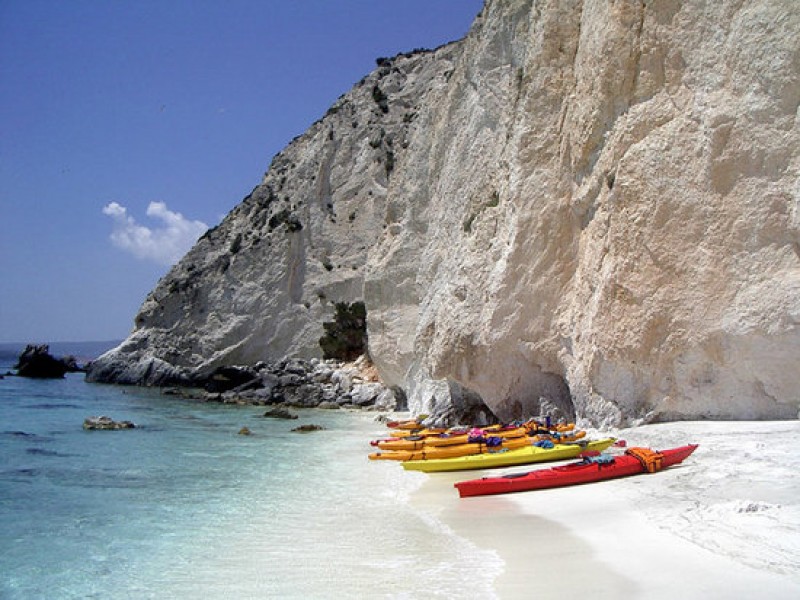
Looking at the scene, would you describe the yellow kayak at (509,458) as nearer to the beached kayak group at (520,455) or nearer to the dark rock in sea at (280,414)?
the beached kayak group at (520,455)

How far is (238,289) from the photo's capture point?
43250mm

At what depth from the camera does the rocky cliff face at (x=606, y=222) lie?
500 inches

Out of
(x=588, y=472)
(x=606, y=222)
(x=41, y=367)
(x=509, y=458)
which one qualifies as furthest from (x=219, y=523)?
(x=41, y=367)

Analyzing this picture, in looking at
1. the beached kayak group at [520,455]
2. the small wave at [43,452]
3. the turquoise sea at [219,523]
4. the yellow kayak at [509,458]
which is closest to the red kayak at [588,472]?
the beached kayak group at [520,455]

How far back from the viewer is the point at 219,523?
10.5 metres

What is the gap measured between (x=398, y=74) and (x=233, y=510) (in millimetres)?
39856

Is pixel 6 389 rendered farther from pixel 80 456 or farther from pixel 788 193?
pixel 788 193

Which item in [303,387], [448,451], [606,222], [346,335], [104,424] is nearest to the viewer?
[448,451]

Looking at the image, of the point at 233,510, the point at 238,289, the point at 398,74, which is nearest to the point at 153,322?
the point at 238,289

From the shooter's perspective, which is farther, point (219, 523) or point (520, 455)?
point (520, 455)

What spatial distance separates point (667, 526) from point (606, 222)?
908cm

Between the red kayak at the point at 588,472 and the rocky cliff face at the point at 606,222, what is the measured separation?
2.83 metres

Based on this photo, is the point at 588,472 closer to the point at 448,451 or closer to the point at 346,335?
the point at 448,451

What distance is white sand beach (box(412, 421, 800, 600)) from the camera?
19.8ft
